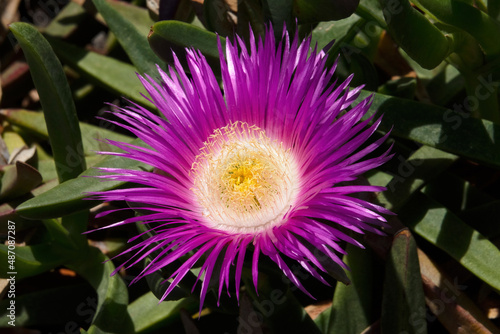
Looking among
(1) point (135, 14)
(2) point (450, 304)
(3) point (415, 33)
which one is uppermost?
(1) point (135, 14)

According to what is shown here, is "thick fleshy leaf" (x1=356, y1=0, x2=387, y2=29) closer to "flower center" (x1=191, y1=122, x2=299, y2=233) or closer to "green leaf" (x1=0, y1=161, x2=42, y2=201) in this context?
"flower center" (x1=191, y1=122, x2=299, y2=233)

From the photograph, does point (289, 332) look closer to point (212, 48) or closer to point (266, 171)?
point (266, 171)

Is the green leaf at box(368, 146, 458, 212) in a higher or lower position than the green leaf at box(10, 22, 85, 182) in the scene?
lower

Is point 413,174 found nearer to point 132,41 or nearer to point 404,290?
point 404,290

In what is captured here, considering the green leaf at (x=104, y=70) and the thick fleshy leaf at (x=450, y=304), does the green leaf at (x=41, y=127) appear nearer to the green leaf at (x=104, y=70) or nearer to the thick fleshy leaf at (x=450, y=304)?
the green leaf at (x=104, y=70)

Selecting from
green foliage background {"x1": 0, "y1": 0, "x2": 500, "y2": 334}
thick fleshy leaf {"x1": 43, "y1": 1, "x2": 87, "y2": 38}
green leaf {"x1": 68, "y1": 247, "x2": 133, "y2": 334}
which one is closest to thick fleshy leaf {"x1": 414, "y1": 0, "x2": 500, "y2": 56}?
green foliage background {"x1": 0, "y1": 0, "x2": 500, "y2": 334}

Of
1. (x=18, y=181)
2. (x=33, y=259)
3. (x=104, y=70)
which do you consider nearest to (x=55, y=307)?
(x=33, y=259)
